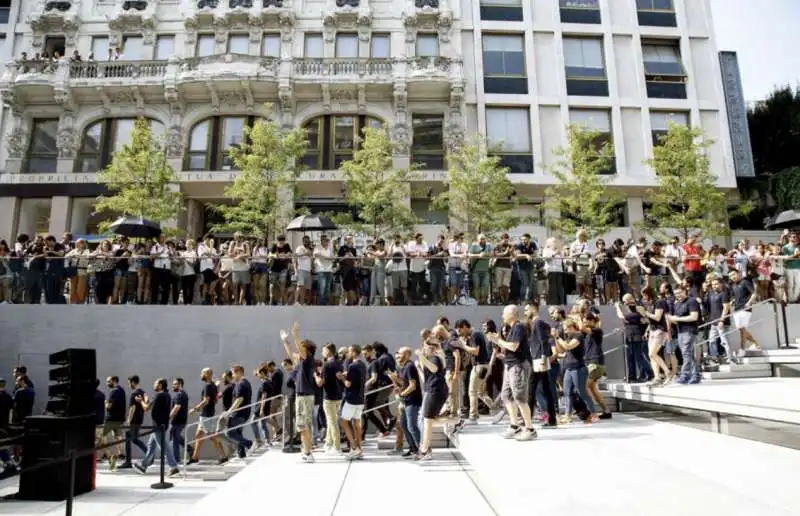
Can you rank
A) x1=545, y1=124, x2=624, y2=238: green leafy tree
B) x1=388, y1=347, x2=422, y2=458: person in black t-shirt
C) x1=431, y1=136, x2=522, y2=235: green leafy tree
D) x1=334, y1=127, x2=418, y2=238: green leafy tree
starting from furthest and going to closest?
x1=545, y1=124, x2=624, y2=238: green leafy tree, x1=431, y1=136, x2=522, y2=235: green leafy tree, x1=334, y1=127, x2=418, y2=238: green leafy tree, x1=388, y1=347, x2=422, y2=458: person in black t-shirt

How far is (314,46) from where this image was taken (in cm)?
2770

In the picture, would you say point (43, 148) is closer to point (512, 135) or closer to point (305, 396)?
point (512, 135)

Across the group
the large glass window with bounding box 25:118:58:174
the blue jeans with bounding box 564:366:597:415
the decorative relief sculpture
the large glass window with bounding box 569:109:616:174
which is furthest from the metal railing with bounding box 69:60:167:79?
the blue jeans with bounding box 564:366:597:415

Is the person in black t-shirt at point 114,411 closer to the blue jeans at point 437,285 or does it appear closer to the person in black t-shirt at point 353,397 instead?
the person in black t-shirt at point 353,397

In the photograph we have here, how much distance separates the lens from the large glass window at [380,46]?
27.6 m

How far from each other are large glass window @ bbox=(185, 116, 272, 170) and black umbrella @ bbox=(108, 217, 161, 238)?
11.2m

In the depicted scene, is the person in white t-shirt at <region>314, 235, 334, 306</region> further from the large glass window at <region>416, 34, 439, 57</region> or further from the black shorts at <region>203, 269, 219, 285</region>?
the large glass window at <region>416, 34, 439, 57</region>

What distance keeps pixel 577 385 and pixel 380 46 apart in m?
23.1

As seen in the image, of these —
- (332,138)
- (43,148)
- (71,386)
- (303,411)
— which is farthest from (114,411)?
(43,148)

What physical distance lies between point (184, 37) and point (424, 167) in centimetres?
1453

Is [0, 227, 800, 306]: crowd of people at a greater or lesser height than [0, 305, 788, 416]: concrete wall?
greater

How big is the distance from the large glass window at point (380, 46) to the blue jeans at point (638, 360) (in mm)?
21150

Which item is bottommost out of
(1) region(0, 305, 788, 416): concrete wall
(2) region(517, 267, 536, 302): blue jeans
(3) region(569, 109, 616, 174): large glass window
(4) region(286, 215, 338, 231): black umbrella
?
(1) region(0, 305, 788, 416): concrete wall

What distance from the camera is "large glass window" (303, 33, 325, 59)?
2753 centimetres
